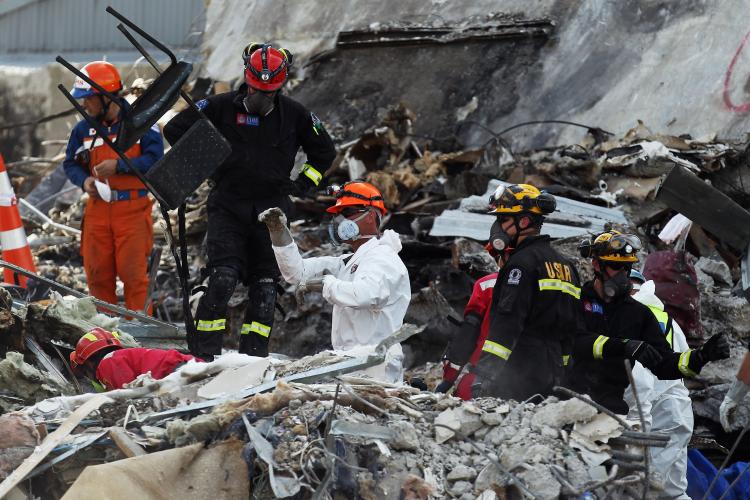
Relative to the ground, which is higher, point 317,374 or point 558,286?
point 558,286

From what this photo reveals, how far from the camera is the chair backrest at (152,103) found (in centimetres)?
680

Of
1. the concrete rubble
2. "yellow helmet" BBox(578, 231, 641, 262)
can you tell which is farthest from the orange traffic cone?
"yellow helmet" BBox(578, 231, 641, 262)

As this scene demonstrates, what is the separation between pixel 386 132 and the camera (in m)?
11.2

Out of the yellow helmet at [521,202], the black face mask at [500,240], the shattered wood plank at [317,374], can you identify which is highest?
the yellow helmet at [521,202]

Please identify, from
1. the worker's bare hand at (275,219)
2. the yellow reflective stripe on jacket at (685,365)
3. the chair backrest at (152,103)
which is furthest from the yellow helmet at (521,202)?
the chair backrest at (152,103)

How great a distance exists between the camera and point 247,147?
7.50m

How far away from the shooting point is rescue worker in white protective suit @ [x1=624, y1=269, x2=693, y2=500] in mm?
6676

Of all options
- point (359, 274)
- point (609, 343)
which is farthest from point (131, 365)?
point (609, 343)

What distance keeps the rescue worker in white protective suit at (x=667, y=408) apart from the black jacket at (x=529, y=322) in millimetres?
822

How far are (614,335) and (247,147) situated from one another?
2.55 meters

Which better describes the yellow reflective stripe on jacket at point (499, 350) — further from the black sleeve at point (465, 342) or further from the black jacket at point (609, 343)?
the black jacket at point (609, 343)

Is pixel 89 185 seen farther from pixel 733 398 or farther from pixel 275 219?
pixel 733 398

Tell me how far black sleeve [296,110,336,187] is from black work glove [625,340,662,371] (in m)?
2.52

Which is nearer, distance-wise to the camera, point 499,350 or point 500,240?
point 499,350
